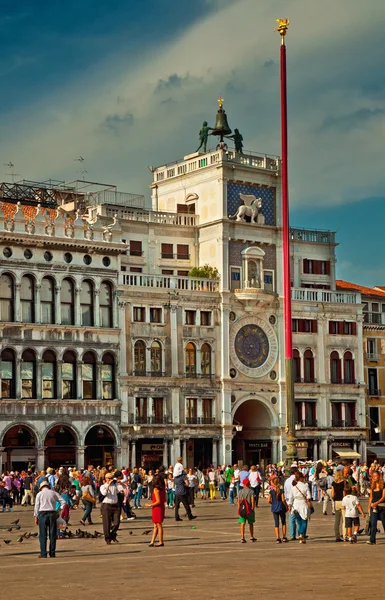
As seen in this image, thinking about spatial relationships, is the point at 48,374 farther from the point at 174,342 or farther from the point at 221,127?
the point at 221,127

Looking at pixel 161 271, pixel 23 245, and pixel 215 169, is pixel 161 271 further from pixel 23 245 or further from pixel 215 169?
pixel 23 245

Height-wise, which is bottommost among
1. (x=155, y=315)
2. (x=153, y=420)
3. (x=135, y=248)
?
(x=153, y=420)

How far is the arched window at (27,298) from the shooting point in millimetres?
65312

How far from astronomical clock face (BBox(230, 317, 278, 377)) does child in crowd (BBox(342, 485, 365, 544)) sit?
4421 cm

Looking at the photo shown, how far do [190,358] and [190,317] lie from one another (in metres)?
2.36

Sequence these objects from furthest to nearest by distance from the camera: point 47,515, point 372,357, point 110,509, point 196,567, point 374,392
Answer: point 372,357, point 374,392, point 110,509, point 47,515, point 196,567

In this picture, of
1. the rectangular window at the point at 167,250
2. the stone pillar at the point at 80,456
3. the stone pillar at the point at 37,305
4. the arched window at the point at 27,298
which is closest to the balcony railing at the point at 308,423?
the rectangular window at the point at 167,250

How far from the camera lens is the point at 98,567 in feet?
76.1

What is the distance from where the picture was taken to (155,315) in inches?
2773

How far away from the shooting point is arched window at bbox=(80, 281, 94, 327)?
6769cm

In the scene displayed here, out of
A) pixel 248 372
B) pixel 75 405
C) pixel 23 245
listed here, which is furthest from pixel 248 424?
pixel 23 245

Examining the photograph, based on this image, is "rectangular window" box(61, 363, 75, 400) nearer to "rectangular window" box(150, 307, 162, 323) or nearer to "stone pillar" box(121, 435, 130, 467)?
"stone pillar" box(121, 435, 130, 467)

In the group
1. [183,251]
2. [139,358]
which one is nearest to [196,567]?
[139,358]

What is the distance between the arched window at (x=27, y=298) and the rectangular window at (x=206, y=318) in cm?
1130
